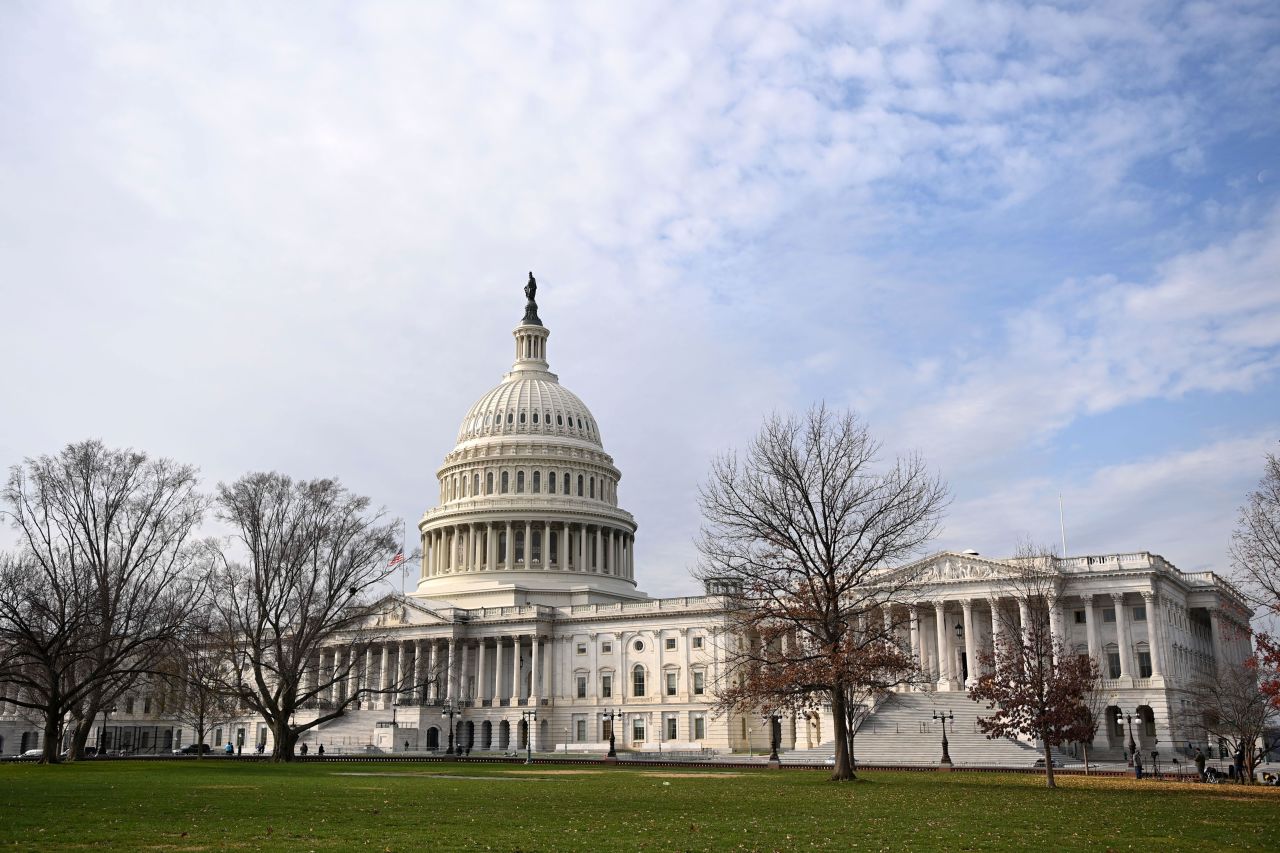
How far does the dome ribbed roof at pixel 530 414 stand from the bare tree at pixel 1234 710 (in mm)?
71457

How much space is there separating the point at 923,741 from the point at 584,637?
46579 mm

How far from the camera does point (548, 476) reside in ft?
428

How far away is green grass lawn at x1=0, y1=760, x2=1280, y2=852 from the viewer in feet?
68.1

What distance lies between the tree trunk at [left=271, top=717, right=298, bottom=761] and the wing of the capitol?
23.0 feet

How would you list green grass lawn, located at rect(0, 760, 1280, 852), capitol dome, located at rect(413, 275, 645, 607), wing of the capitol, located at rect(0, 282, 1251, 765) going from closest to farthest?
green grass lawn, located at rect(0, 760, 1280, 852), wing of the capitol, located at rect(0, 282, 1251, 765), capitol dome, located at rect(413, 275, 645, 607)

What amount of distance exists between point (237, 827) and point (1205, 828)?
20.2 meters

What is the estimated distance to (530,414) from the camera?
13488 centimetres

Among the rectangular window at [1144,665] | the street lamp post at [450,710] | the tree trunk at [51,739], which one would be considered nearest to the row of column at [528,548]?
the street lamp post at [450,710]

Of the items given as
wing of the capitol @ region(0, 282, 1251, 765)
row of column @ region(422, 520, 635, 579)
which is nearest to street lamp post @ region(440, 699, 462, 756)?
wing of the capitol @ region(0, 282, 1251, 765)

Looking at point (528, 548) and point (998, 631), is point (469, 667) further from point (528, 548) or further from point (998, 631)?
point (998, 631)

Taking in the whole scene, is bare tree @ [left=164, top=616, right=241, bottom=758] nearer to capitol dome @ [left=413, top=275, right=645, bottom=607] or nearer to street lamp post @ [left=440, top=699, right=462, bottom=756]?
street lamp post @ [left=440, top=699, right=462, bottom=756]

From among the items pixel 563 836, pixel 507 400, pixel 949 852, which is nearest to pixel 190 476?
pixel 563 836

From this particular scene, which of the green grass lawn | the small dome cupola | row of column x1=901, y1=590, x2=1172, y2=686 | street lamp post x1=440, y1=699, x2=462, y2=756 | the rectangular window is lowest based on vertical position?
the green grass lawn

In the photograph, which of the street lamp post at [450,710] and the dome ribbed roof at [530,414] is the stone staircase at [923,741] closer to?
the street lamp post at [450,710]
